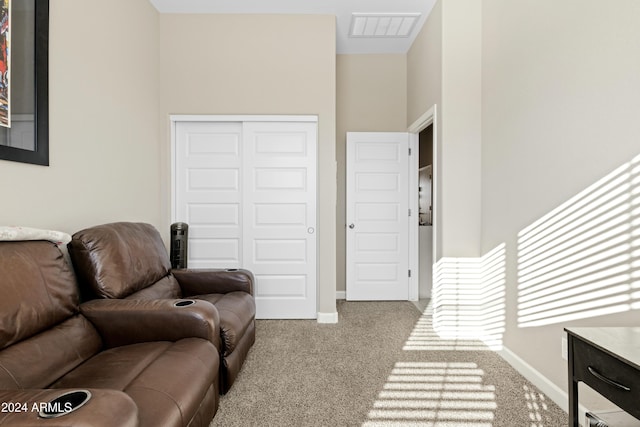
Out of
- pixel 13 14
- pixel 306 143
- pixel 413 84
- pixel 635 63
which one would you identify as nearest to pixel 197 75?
pixel 306 143

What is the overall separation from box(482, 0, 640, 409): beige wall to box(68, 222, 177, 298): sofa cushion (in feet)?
8.61

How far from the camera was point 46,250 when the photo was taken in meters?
1.67

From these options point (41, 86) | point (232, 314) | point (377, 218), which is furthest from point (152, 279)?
point (377, 218)

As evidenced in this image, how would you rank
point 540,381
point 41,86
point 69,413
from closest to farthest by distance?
point 69,413, point 41,86, point 540,381

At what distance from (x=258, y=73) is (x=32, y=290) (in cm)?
279

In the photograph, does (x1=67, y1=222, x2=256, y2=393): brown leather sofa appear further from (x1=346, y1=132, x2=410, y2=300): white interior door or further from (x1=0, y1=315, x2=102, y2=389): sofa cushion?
(x1=346, y1=132, x2=410, y2=300): white interior door

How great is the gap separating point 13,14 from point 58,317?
154cm

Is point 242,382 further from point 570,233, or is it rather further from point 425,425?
point 570,233

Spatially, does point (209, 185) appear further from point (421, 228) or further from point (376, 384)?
point (421, 228)

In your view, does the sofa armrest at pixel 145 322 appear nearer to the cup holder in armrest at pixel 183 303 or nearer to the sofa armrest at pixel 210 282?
the cup holder in armrest at pixel 183 303

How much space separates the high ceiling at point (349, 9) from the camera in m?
3.34

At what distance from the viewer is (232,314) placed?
230 centimetres

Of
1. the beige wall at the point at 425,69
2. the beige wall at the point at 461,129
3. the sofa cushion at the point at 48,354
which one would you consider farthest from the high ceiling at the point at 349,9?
the sofa cushion at the point at 48,354

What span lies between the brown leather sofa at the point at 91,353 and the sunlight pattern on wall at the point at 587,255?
2022 mm
